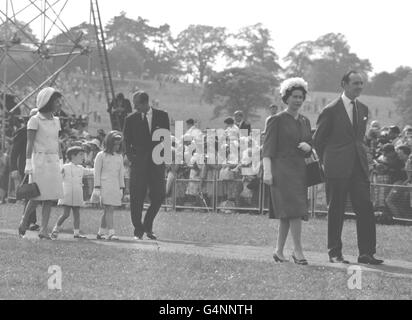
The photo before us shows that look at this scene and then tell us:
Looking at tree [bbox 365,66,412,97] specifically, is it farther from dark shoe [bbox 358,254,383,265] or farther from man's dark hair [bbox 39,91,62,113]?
dark shoe [bbox 358,254,383,265]

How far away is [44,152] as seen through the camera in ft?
43.7

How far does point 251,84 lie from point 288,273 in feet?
357

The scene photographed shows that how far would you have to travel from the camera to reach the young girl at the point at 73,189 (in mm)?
14377

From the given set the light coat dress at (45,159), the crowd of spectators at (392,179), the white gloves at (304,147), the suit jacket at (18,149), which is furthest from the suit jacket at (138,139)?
the crowd of spectators at (392,179)

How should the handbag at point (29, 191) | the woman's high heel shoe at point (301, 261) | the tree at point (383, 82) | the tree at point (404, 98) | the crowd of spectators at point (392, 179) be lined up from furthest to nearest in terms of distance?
the tree at point (383, 82)
the tree at point (404, 98)
the crowd of spectators at point (392, 179)
the handbag at point (29, 191)
the woman's high heel shoe at point (301, 261)

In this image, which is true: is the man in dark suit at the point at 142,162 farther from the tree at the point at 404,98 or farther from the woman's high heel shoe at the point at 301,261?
the tree at the point at 404,98

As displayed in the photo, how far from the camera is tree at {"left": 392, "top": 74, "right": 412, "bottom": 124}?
118 meters

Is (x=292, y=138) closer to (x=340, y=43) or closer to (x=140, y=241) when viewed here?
(x=140, y=241)

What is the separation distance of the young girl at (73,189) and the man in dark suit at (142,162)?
0.88 m

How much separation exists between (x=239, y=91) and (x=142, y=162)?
342 ft

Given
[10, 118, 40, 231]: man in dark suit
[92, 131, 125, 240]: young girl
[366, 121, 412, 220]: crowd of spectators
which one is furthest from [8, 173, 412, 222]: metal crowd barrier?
[10, 118, 40, 231]: man in dark suit

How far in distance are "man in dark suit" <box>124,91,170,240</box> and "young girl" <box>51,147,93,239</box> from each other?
0.88 metres
